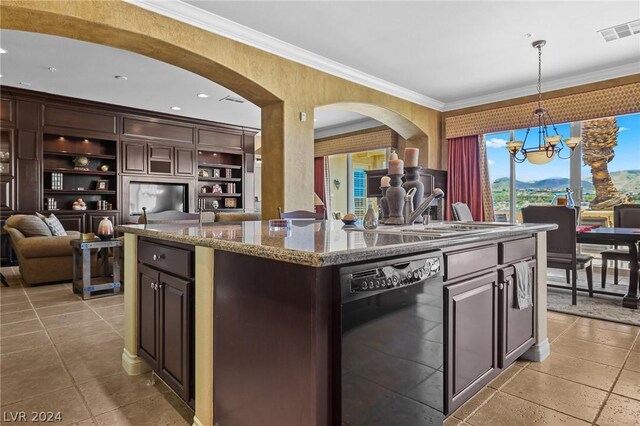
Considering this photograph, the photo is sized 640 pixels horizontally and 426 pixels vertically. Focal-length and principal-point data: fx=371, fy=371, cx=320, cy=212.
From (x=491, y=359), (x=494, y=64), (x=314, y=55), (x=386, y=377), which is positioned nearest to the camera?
(x=386, y=377)

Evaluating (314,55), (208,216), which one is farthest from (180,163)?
(314,55)

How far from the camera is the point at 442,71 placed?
16.7ft

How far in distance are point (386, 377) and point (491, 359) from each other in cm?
100

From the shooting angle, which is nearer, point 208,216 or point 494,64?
point 494,64

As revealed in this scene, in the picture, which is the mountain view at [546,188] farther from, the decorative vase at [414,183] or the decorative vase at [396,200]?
the decorative vase at [396,200]

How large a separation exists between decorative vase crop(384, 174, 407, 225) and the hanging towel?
0.70 m

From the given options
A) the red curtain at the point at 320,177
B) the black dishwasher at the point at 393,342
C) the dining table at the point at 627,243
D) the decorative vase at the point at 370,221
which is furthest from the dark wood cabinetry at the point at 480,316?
the red curtain at the point at 320,177

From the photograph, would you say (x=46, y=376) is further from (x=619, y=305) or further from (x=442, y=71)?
(x=442, y=71)

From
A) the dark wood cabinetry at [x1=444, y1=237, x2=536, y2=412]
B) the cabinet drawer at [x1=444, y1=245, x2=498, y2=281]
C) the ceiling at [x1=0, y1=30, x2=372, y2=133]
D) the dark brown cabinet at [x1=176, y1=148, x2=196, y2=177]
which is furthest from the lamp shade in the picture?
the dark brown cabinet at [x1=176, y1=148, x2=196, y2=177]

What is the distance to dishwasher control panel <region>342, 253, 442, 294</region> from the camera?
1105 millimetres

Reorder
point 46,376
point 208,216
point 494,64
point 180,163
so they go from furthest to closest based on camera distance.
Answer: point 180,163 < point 208,216 < point 494,64 < point 46,376

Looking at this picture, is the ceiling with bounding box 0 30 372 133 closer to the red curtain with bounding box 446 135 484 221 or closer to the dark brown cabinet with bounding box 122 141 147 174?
the dark brown cabinet with bounding box 122 141 147 174

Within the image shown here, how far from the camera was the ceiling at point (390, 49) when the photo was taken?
350cm

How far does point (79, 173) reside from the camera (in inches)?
263
